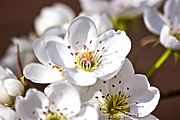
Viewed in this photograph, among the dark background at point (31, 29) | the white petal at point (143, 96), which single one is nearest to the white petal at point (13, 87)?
the white petal at point (143, 96)

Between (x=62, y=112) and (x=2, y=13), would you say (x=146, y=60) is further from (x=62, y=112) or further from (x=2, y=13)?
(x=62, y=112)

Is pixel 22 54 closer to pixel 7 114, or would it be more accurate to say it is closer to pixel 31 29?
pixel 7 114

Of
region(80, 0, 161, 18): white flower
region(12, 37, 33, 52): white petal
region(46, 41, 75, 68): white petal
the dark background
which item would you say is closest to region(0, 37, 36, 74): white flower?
region(12, 37, 33, 52): white petal

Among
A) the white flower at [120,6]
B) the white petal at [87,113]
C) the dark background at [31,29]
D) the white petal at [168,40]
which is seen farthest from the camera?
the dark background at [31,29]

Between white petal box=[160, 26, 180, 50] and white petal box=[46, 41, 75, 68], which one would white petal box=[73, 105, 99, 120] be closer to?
white petal box=[46, 41, 75, 68]

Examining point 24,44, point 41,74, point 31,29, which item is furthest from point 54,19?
point 31,29

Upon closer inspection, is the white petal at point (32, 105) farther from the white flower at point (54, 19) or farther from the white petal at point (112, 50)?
the white flower at point (54, 19)

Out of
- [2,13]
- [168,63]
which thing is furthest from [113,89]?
[2,13]
